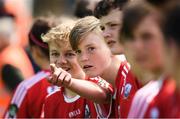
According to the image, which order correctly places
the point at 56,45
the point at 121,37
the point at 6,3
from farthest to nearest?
the point at 6,3, the point at 56,45, the point at 121,37

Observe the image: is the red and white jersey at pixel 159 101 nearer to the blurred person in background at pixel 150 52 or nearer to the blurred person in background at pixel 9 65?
the blurred person in background at pixel 150 52

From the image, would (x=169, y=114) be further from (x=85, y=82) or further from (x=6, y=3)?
(x=6, y=3)

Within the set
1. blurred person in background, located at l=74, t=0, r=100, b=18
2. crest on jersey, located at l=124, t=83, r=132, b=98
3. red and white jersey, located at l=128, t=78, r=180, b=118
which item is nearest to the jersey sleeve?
crest on jersey, located at l=124, t=83, r=132, b=98

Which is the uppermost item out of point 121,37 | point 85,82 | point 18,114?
point 121,37

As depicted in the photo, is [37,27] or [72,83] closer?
[72,83]

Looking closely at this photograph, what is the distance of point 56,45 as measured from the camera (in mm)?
6680

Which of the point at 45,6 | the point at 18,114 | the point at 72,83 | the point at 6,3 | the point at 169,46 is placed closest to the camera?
the point at 169,46

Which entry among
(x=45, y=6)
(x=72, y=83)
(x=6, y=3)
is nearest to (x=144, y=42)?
(x=72, y=83)

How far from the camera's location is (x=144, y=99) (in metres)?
4.41

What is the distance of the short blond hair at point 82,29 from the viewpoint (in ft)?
19.9

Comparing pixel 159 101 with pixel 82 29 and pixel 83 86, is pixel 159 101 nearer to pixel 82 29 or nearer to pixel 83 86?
pixel 83 86

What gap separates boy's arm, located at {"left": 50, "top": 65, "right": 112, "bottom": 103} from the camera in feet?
18.0

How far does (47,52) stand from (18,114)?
0.60m

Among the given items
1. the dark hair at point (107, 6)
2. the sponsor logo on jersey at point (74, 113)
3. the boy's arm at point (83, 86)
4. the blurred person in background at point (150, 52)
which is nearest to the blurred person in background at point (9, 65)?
the sponsor logo on jersey at point (74, 113)
